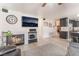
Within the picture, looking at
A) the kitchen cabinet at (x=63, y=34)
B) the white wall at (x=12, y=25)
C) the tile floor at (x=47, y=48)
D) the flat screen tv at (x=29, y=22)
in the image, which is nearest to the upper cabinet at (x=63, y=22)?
the kitchen cabinet at (x=63, y=34)

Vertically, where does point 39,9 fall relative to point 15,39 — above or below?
above

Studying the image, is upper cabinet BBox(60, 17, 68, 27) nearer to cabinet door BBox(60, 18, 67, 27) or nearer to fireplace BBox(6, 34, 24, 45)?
cabinet door BBox(60, 18, 67, 27)

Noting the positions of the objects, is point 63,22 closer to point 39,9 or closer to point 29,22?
point 39,9

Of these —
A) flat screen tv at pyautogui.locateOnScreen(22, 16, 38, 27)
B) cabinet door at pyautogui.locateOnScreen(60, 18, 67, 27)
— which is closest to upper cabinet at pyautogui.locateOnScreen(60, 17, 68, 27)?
cabinet door at pyautogui.locateOnScreen(60, 18, 67, 27)

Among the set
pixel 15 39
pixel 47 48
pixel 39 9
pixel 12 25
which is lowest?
pixel 47 48

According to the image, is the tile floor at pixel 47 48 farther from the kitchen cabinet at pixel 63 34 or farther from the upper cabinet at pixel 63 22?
the upper cabinet at pixel 63 22

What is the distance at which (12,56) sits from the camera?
1732 mm

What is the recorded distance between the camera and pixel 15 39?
1.69m

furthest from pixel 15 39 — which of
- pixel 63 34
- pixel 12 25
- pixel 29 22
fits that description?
pixel 63 34

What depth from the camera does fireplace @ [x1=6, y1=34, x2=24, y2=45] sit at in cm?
165

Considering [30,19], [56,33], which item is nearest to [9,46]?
[30,19]

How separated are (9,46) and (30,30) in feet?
1.42

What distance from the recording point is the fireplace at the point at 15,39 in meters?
1.65

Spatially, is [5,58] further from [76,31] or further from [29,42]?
[76,31]
